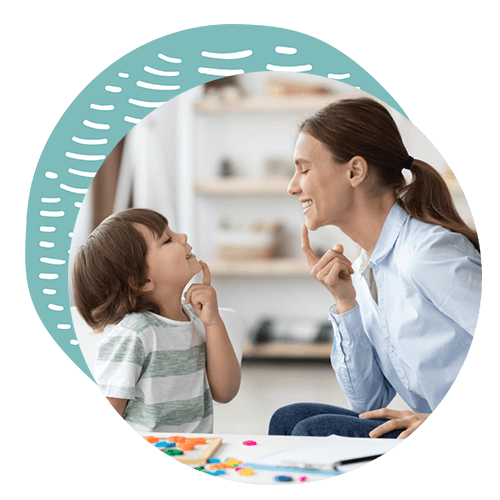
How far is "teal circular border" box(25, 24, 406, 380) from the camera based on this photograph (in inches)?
51.9

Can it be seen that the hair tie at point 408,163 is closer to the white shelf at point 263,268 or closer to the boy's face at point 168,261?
the white shelf at point 263,268

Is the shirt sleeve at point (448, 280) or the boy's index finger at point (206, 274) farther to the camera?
the boy's index finger at point (206, 274)

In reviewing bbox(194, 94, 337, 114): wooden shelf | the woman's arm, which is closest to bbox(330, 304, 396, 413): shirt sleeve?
the woman's arm

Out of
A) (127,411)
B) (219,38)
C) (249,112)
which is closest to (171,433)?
(127,411)

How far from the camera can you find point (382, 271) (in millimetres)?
1247

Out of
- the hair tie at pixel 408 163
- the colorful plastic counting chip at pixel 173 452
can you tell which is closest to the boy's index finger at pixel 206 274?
the colorful plastic counting chip at pixel 173 452

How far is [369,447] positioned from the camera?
119 centimetres

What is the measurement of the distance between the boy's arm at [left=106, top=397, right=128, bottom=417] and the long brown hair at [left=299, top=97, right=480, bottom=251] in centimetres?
64

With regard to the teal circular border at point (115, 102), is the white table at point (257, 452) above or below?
below

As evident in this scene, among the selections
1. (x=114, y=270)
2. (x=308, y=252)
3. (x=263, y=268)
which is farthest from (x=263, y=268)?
(x=114, y=270)

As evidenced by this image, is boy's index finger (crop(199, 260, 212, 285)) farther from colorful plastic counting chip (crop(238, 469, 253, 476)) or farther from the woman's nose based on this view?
Answer: colorful plastic counting chip (crop(238, 469, 253, 476))

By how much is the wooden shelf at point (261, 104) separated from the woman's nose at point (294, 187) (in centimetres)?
15

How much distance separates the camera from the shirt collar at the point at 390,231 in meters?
1.23

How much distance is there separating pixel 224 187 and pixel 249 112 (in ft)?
0.57
